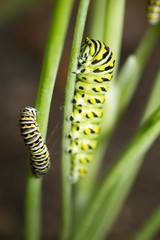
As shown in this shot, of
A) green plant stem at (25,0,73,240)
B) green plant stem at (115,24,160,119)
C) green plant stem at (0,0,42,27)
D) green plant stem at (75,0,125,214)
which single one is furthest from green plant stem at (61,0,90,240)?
green plant stem at (0,0,42,27)

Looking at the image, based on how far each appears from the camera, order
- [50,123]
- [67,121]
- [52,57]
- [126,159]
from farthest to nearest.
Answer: [50,123]
[126,159]
[67,121]
[52,57]

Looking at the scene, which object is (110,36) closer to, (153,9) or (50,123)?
(153,9)

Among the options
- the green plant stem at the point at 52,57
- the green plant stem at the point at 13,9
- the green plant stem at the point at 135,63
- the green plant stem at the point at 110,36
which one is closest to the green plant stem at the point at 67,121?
the green plant stem at the point at 52,57

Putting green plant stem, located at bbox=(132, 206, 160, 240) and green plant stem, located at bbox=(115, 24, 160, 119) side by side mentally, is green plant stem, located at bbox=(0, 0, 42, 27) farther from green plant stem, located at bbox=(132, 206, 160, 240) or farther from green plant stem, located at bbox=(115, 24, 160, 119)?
green plant stem, located at bbox=(132, 206, 160, 240)

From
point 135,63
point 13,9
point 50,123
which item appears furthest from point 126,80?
point 50,123

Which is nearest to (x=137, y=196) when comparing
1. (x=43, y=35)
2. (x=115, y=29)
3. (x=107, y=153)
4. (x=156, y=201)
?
(x=156, y=201)

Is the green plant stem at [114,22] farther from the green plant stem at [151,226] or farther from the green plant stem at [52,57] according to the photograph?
the green plant stem at [151,226]
